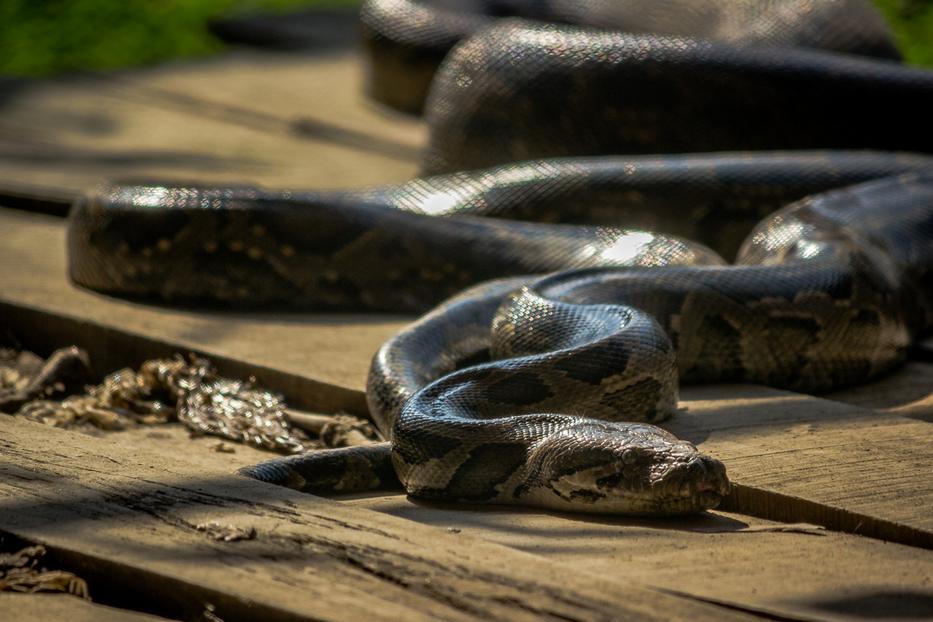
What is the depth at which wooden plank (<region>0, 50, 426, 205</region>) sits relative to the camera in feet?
28.7

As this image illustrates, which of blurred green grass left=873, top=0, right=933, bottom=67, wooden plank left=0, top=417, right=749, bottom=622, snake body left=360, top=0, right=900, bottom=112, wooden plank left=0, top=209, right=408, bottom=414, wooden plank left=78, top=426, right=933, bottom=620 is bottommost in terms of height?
wooden plank left=0, top=209, right=408, bottom=414

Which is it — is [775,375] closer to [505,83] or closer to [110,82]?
[505,83]

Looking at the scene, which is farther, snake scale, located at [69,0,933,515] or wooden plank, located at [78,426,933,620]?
snake scale, located at [69,0,933,515]

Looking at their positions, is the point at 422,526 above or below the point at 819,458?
below

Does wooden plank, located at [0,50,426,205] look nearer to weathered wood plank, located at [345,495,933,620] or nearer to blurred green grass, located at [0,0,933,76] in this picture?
blurred green grass, located at [0,0,933,76]

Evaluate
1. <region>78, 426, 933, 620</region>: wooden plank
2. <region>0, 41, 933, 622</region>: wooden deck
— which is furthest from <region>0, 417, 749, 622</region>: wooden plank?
<region>78, 426, 933, 620</region>: wooden plank

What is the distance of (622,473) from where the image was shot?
3730mm

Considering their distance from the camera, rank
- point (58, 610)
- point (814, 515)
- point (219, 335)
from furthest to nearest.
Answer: point (219, 335)
point (814, 515)
point (58, 610)

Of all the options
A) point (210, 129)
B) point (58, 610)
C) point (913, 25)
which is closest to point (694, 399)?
point (58, 610)

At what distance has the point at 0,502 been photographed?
3607 mm

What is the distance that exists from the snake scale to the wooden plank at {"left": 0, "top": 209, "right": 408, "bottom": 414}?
19 centimetres

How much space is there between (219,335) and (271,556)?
2609 mm

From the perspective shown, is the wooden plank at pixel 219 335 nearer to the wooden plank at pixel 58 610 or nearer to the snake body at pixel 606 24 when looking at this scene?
the wooden plank at pixel 58 610

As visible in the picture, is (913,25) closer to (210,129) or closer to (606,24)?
(606,24)
